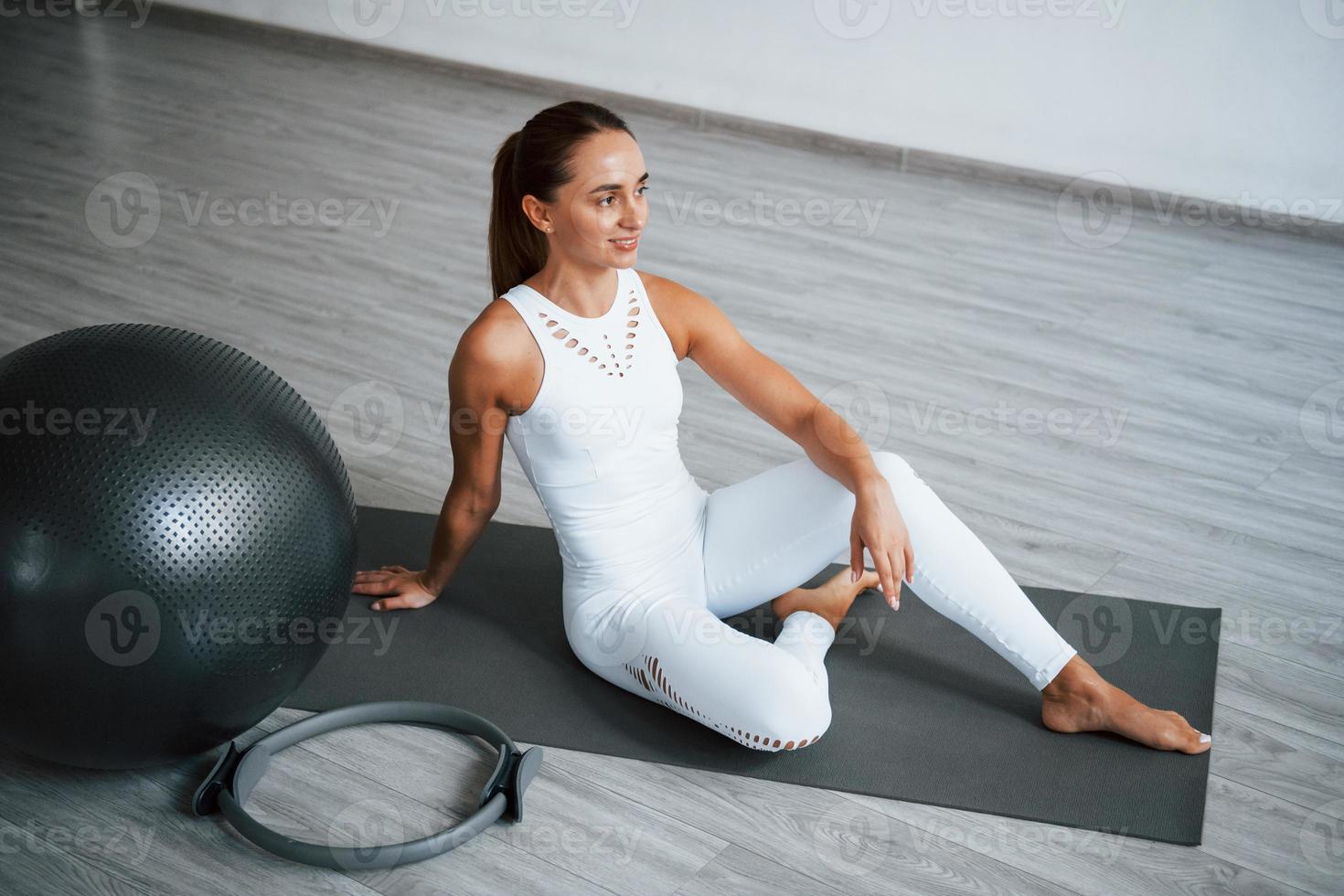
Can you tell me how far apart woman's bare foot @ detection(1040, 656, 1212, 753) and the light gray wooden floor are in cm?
9

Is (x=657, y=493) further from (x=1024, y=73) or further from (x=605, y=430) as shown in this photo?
(x=1024, y=73)

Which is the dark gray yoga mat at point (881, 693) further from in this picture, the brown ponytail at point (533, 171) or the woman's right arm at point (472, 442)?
the brown ponytail at point (533, 171)

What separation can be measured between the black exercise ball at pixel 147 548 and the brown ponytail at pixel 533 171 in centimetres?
44

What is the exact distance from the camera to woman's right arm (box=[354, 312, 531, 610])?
6.28 ft

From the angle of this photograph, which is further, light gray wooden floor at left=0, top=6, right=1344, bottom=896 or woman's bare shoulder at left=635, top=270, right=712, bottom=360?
woman's bare shoulder at left=635, top=270, right=712, bottom=360

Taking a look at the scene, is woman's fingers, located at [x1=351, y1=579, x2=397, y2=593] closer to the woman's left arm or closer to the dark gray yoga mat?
the dark gray yoga mat

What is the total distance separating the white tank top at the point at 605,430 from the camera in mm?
1942

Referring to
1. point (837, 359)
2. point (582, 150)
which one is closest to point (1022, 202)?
point (837, 359)

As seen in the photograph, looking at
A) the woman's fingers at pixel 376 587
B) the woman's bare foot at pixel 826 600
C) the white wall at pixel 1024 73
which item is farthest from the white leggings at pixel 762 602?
the white wall at pixel 1024 73

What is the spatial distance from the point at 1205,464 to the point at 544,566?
1.52 m

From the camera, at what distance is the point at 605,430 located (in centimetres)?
196

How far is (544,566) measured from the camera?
244 cm

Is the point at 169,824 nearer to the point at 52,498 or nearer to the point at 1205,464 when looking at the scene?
the point at 52,498

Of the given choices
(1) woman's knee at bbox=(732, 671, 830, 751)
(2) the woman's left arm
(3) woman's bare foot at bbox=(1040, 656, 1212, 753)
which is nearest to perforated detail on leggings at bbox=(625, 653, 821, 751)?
(1) woman's knee at bbox=(732, 671, 830, 751)
